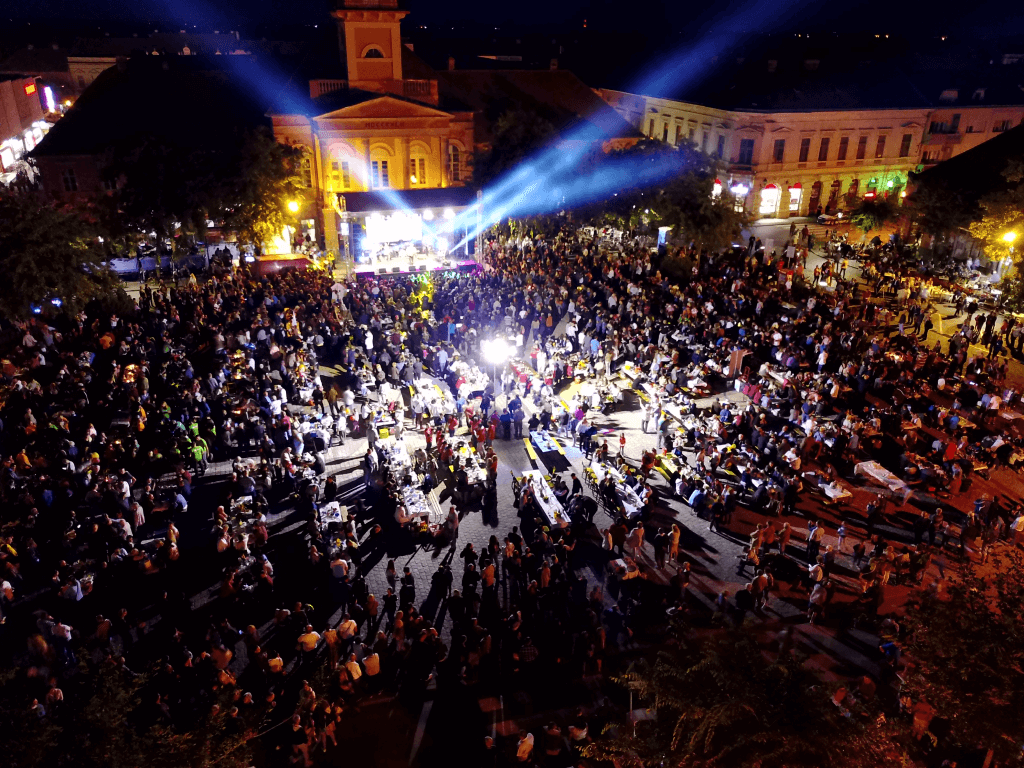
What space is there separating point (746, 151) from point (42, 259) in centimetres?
3957

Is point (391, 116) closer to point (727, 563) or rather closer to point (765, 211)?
point (765, 211)

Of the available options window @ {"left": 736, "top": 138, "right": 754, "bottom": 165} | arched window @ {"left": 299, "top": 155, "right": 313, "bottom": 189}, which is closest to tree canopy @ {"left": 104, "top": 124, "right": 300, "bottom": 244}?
arched window @ {"left": 299, "top": 155, "right": 313, "bottom": 189}

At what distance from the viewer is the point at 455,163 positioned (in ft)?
144

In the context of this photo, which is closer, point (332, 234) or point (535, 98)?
point (332, 234)

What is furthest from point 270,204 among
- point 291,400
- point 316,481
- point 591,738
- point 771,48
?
point 771,48

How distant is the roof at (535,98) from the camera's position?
4622 cm

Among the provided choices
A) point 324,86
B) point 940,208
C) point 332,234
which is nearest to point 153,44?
point 324,86

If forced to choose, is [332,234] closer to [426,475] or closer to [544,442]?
[544,442]

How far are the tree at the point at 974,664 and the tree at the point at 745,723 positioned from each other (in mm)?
875

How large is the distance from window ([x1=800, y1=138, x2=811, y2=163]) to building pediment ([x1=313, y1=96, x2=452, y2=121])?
75.6 feet

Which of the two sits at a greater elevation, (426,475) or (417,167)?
(417,167)

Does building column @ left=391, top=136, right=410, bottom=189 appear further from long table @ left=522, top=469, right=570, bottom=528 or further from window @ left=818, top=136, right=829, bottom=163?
long table @ left=522, top=469, right=570, bottom=528

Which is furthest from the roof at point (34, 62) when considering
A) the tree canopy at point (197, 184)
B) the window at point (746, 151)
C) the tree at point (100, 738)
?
the tree at point (100, 738)

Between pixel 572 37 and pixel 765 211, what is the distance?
118ft
